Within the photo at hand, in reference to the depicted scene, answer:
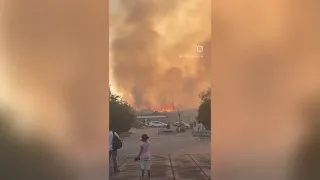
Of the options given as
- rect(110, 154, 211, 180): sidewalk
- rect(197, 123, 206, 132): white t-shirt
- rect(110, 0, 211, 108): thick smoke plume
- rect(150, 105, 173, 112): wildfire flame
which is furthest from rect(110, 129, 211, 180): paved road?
rect(110, 0, 211, 108): thick smoke plume

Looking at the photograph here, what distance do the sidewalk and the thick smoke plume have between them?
0.52 m

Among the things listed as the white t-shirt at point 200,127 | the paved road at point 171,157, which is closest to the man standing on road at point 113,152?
the paved road at point 171,157

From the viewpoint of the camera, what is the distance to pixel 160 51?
4148 mm

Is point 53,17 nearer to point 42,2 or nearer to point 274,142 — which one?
point 42,2

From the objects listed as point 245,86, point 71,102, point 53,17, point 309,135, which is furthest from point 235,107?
point 53,17

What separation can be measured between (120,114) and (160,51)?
0.71 metres

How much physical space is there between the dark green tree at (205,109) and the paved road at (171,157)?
17cm

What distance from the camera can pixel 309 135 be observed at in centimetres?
416

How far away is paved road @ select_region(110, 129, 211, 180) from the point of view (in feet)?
13.6

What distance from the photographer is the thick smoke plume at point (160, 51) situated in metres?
4.11

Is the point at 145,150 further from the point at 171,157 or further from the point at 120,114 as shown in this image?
the point at 120,114

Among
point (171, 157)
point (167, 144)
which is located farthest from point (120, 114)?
point (171, 157)

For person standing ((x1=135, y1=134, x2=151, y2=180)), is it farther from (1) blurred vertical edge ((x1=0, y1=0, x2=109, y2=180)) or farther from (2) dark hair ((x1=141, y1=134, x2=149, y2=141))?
(1) blurred vertical edge ((x1=0, y1=0, x2=109, y2=180))

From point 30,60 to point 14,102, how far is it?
1.36 ft
